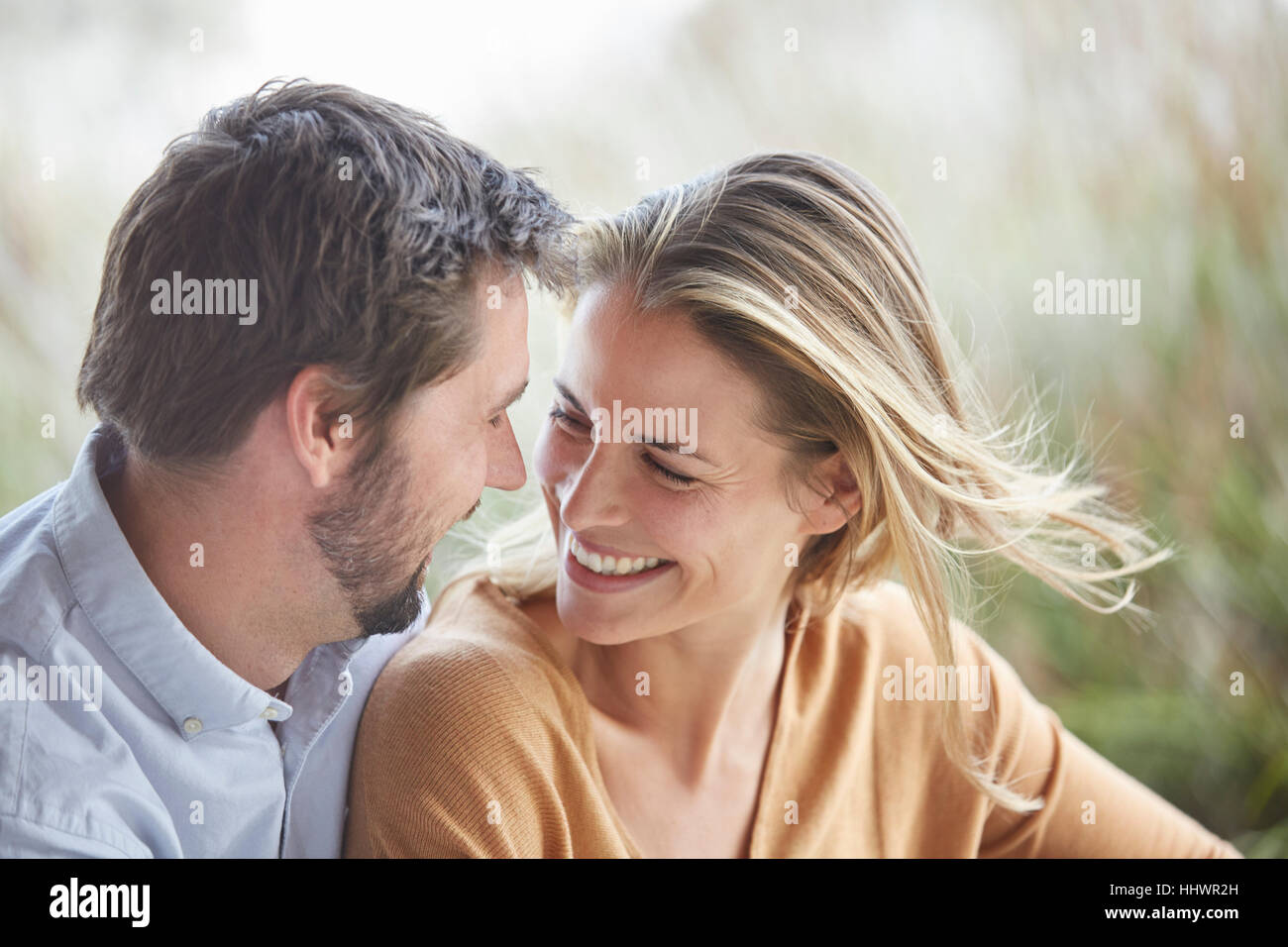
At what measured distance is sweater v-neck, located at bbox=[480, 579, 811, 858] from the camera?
1.24 meters

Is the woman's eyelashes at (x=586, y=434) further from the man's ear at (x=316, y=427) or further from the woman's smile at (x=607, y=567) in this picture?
the man's ear at (x=316, y=427)

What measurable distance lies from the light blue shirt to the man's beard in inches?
4.4

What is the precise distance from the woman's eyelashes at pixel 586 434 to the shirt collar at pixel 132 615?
0.41 meters

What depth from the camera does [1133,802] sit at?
1.45m

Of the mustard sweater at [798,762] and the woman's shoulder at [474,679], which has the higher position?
the woman's shoulder at [474,679]

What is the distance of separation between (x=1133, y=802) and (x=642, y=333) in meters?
0.90

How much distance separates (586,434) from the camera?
1.21m

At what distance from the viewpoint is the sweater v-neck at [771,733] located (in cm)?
124

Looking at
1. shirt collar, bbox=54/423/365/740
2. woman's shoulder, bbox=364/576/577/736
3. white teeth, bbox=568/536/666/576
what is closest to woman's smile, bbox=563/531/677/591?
white teeth, bbox=568/536/666/576

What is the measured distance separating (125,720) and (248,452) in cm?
27

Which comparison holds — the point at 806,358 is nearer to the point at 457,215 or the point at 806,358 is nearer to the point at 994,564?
the point at 457,215

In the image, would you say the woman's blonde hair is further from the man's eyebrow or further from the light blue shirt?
the light blue shirt

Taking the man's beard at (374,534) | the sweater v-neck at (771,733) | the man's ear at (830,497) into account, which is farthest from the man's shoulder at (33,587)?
the man's ear at (830,497)

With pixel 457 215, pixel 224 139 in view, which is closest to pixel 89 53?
pixel 224 139
